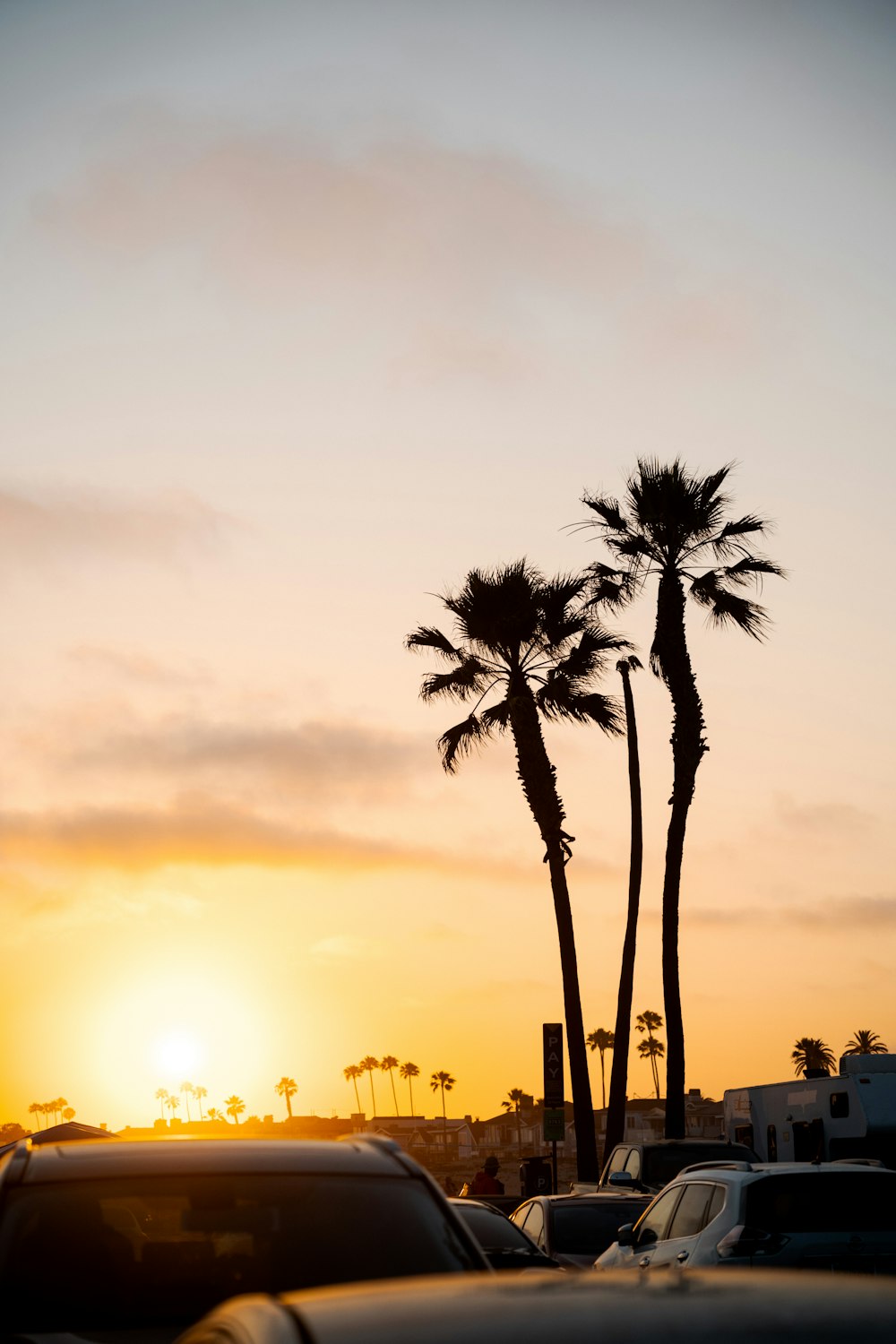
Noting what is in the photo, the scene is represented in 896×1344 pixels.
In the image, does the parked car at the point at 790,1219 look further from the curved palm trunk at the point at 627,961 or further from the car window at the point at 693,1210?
the curved palm trunk at the point at 627,961

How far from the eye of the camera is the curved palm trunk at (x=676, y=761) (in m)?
34.0

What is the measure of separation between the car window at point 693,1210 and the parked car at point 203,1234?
7243mm

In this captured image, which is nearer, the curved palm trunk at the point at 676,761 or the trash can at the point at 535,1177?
the trash can at the point at 535,1177

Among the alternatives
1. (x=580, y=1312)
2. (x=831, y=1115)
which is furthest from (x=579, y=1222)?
(x=580, y=1312)

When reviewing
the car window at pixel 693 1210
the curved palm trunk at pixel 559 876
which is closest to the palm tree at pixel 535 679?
the curved palm trunk at pixel 559 876

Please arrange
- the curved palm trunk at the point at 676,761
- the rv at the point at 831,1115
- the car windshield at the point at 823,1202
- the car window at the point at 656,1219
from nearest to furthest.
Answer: the car windshield at the point at 823,1202 < the car window at the point at 656,1219 < the rv at the point at 831,1115 < the curved palm trunk at the point at 676,761

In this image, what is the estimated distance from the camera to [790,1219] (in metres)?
11.8

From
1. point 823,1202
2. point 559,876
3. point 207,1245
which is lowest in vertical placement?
point 823,1202

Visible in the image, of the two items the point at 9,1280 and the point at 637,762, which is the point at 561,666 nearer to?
the point at 637,762

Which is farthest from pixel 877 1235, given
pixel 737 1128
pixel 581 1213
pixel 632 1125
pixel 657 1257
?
pixel 632 1125

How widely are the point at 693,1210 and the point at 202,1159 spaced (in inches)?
308

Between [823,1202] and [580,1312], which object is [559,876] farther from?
[580,1312]

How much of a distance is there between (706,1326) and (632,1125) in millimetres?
140620

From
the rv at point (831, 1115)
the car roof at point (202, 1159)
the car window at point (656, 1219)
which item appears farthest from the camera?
the rv at point (831, 1115)
